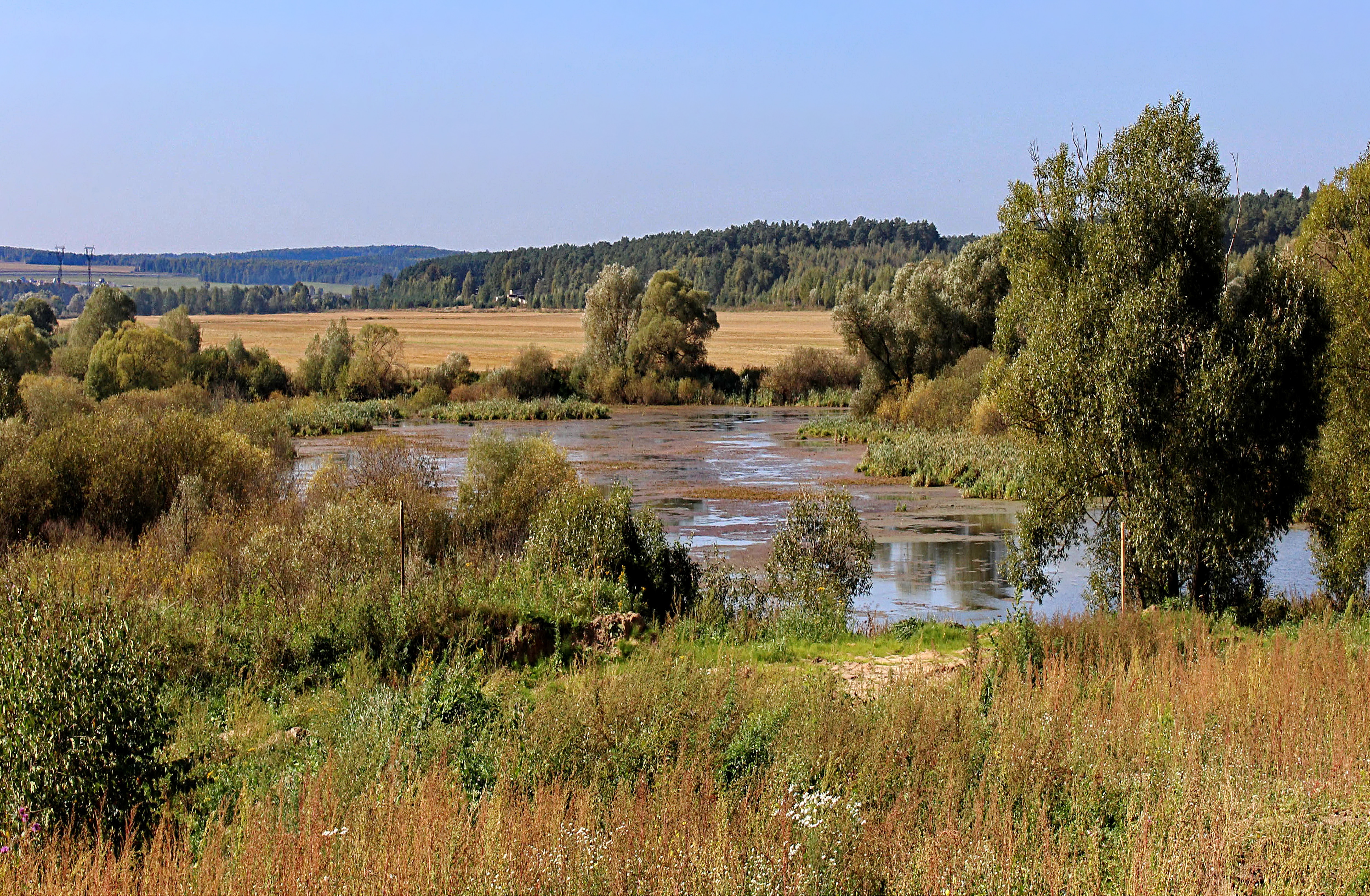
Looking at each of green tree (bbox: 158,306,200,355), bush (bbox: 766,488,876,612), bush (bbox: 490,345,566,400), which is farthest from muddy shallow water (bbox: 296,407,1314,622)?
green tree (bbox: 158,306,200,355)

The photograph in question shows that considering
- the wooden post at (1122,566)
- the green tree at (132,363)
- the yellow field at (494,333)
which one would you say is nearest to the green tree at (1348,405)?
the wooden post at (1122,566)

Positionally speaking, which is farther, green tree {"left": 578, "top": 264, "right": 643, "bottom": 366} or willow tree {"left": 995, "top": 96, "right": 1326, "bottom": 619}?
green tree {"left": 578, "top": 264, "right": 643, "bottom": 366}

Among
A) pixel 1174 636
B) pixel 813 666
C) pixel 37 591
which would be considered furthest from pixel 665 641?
pixel 37 591

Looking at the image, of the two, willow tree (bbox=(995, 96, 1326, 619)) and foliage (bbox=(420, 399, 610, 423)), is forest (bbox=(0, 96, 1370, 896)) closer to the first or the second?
willow tree (bbox=(995, 96, 1326, 619))

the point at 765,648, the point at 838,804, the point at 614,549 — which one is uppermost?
the point at 838,804

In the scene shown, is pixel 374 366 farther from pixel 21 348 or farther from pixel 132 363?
pixel 21 348

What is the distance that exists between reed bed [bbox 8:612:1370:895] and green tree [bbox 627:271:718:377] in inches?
2704

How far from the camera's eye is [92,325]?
70438mm

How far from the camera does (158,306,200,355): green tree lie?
72625mm

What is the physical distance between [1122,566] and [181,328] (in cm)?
6893

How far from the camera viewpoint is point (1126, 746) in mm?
7496

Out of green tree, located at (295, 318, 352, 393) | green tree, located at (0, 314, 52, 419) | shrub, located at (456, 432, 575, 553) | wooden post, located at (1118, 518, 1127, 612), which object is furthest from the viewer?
green tree, located at (295, 318, 352, 393)

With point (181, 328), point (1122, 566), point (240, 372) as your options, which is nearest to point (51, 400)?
point (240, 372)

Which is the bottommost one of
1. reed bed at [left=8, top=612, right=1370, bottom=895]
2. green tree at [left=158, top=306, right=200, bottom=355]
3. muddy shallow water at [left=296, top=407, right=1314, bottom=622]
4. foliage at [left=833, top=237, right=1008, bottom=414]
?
muddy shallow water at [left=296, top=407, right=1314, bottom=622]
